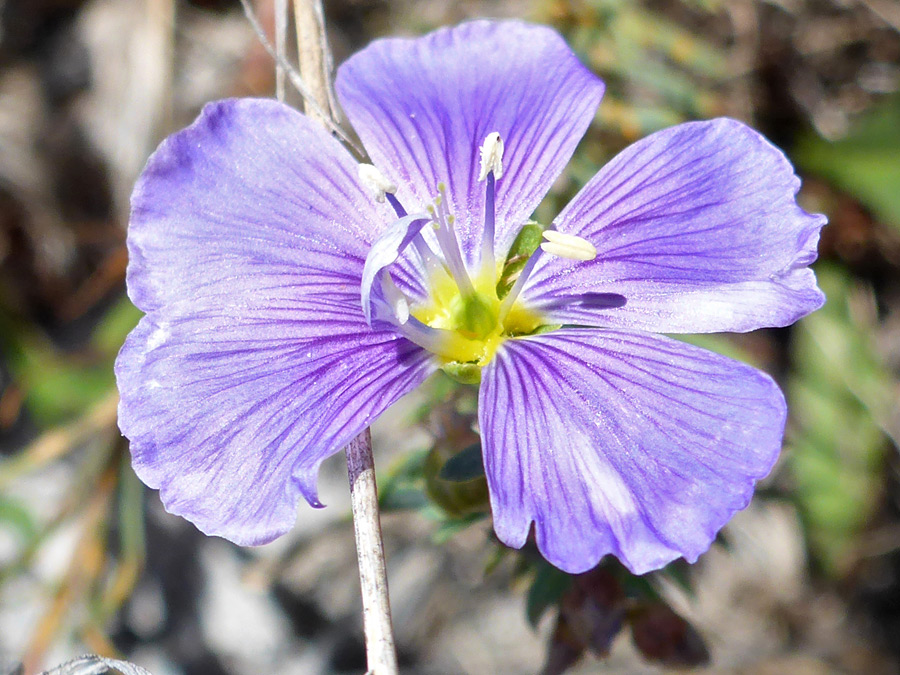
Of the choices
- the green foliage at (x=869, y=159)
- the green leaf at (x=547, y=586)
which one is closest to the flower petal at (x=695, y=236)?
the green leaf at (x=547, y=586)

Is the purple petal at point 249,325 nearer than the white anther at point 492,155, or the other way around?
the purple petal at point 249,325

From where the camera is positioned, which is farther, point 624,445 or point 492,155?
point 492,155

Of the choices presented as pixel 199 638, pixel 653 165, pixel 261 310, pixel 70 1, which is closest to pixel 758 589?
pixel 199 638

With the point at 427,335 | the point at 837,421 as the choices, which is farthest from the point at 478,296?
the point at 837,421

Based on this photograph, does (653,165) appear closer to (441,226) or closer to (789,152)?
(441,226)

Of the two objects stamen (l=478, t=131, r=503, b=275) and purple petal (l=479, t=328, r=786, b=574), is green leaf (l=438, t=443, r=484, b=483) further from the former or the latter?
stamen (l=478, t=131, r=503, b=275)

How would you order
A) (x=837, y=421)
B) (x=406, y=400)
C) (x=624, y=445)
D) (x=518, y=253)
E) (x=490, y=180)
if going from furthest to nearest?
(x=837, y=421)
(x=406, y=400)
(x=518, y=253)
(x=490, y=180)
(x=624, y=445)

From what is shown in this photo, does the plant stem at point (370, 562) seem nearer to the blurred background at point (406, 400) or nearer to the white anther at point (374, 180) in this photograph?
the white anther at point (374, 180)

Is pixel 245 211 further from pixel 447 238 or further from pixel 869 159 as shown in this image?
pixel 869 159
